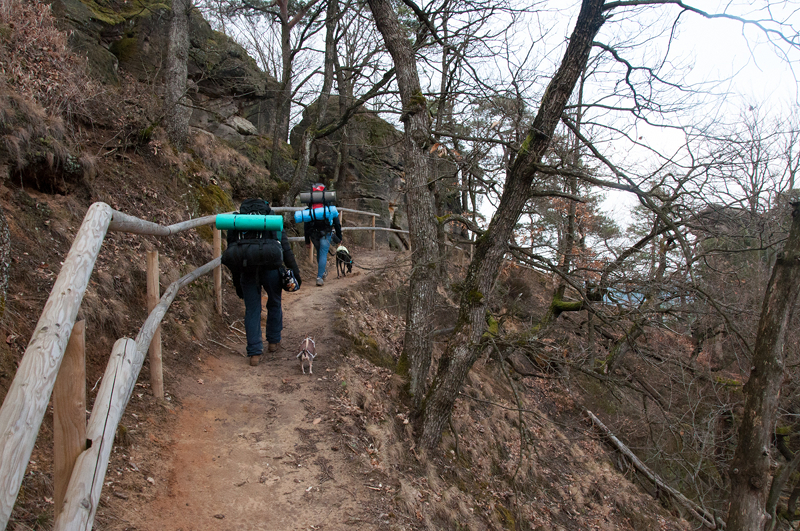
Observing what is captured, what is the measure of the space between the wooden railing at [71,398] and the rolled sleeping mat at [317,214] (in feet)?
20.4

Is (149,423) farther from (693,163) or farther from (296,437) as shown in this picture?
(693,163)

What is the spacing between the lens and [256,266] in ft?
18.1

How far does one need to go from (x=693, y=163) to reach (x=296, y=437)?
4.84 metres

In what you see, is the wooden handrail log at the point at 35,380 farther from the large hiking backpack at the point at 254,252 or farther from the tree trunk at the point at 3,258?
the large hiking backpack at the point at 254,252

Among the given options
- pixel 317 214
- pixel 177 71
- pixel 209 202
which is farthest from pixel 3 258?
pixel 177 71

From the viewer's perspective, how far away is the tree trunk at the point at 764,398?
245 inches

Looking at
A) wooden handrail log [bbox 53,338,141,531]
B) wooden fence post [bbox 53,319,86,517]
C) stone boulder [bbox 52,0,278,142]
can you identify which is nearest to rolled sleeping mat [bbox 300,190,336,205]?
stone boulder [bbox 52,0,278,142]

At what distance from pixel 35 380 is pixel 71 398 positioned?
0.50m

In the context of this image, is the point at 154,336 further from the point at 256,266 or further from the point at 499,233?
the point at 499,233

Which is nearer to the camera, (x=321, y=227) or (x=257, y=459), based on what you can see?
(x=257, y=459)

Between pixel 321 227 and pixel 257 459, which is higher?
pixel 321 227

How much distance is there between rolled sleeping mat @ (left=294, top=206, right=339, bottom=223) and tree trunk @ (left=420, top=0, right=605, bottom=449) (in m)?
4.23

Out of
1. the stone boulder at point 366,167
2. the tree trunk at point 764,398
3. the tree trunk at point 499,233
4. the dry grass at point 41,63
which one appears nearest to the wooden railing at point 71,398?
the tree trunk at point 499,233

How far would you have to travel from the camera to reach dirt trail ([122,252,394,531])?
329 cm
